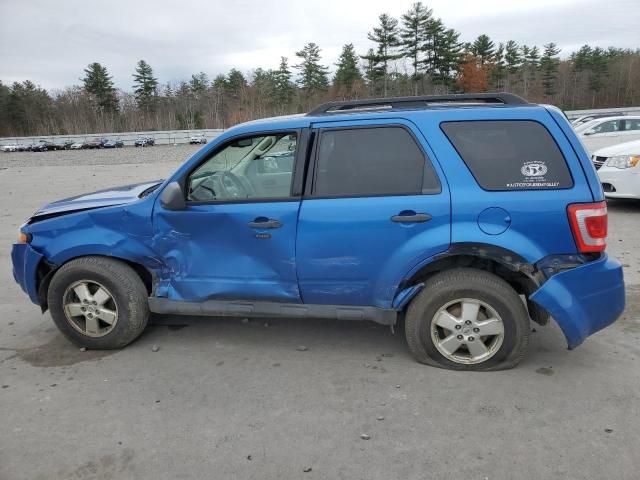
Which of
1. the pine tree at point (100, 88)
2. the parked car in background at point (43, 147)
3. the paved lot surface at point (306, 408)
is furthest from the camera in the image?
the pine tree at point (100, 88)

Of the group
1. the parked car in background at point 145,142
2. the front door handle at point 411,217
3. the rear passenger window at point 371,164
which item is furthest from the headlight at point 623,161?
the parked car in background at point 145,142

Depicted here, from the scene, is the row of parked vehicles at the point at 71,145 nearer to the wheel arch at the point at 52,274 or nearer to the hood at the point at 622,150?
the hood at the point at 622,150

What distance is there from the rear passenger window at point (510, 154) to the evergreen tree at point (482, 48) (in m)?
77.1

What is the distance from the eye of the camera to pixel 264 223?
12.2 feet

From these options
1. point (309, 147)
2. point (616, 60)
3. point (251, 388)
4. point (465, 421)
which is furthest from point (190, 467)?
point (616, 60)

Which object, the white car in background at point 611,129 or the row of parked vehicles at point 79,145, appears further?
the row of parked vehicles at point 79,145

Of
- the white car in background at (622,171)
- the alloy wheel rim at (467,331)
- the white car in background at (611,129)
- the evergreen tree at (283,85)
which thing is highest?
the evergreen tree at (283,85)

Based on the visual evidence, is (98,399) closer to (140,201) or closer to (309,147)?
(140,201)

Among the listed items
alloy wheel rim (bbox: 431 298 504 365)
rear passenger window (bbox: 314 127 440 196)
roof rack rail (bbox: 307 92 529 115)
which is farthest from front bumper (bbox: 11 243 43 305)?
alloy wheel rim (bbox: 431 298 504 365)

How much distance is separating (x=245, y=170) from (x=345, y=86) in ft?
238

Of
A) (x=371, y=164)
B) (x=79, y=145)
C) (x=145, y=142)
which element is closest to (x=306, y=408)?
(x=371, y=164)

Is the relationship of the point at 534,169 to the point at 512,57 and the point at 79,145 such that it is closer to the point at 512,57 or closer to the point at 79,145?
the point at 79,145

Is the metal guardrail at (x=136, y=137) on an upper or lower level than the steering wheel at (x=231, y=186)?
upper

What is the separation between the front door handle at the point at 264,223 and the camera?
12.1ft
